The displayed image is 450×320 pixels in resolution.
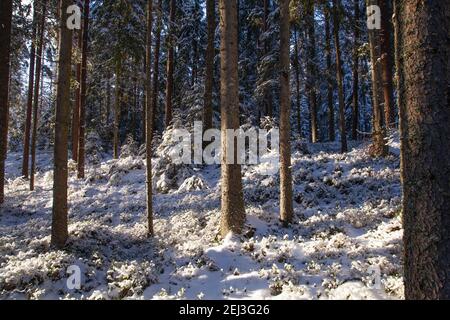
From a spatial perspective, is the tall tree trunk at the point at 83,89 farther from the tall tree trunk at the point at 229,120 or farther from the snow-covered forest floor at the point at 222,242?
the tall tree trunk at the point at 229,120

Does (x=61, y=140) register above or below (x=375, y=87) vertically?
below

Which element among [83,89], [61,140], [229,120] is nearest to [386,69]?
[229,120]

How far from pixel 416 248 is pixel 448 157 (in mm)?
934

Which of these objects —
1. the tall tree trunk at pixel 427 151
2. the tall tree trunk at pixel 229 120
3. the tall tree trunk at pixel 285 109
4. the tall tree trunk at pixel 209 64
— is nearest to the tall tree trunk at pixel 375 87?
the tall tree trunk at pixel 285 109

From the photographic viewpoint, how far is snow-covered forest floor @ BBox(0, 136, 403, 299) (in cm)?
781

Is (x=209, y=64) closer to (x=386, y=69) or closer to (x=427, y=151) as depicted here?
(x=386, y=69)

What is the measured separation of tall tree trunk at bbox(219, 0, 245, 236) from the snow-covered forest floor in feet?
Result: 1.86

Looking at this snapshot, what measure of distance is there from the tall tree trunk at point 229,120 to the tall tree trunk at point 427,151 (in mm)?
6356

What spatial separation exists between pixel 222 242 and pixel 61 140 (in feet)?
16.2

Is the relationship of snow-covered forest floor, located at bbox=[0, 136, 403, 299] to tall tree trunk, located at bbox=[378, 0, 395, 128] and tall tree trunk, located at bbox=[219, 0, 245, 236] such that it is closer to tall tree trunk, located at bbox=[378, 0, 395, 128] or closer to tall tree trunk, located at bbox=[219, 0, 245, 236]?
tall tree trunk, located at bbox=[219, 0, 245, 236]

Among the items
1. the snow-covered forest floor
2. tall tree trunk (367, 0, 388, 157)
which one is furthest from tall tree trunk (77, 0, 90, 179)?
tall tree trunk (367, 0, 388, 157)

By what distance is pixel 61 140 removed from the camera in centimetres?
1014

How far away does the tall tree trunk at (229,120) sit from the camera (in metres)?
10.1
